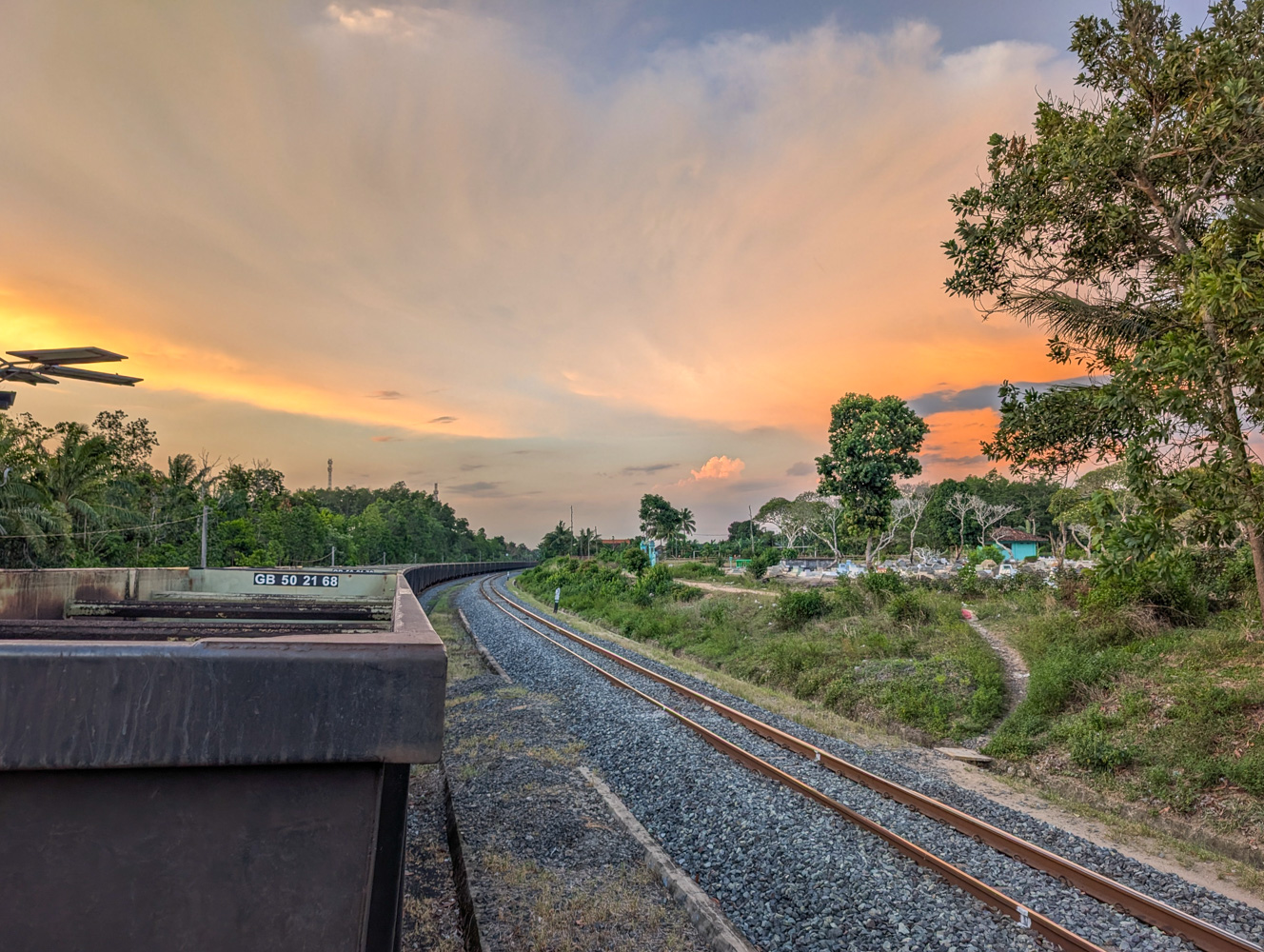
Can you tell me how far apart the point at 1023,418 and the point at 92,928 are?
32.8 feet

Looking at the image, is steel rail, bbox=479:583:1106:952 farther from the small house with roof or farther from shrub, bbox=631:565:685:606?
the small house with roof

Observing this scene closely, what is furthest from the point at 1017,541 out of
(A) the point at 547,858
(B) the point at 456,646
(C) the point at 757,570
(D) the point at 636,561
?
(A) the point at 547,858

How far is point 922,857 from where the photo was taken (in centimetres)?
588

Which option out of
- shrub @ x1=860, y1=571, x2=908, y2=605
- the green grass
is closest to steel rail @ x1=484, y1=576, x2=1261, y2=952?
the green grass

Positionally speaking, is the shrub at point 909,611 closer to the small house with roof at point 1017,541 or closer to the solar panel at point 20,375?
the solar panel at point 20,375

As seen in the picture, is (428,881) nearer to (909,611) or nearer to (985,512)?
(909,611)

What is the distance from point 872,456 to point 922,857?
86.8 ft

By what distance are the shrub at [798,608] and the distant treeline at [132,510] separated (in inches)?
860

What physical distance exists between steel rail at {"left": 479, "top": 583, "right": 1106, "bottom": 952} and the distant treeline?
2202cm

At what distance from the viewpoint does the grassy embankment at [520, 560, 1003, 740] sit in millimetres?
11312

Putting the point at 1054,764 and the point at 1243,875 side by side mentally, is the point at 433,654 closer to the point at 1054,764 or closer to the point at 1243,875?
the point at 1243,875

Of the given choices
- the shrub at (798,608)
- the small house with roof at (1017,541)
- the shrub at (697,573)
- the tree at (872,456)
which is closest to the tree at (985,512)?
the small house with roof at (1017,541)

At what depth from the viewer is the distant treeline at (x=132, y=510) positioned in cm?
2119

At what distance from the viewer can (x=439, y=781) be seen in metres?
7.33
